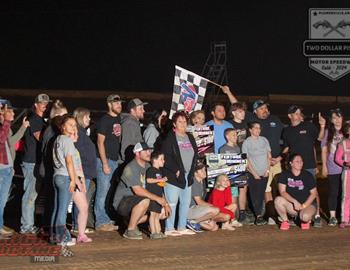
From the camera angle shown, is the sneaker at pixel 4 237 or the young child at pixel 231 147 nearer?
the sneaker at pixel 4 237

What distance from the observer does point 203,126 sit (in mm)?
9961

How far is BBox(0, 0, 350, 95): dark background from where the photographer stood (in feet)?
80.2

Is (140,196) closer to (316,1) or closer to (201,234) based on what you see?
(201,234)

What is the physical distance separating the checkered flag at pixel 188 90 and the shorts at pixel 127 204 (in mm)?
2159

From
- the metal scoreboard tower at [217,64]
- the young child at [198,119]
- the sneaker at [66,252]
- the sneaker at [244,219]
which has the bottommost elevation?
the sneaker at [66,252]

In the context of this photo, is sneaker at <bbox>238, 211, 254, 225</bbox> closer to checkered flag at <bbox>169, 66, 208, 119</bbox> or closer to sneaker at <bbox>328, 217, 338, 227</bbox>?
sneaker at <bbox>328, 217, 338, 227</bbox>

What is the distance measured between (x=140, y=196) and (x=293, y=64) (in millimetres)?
16349

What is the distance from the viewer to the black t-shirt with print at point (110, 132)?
371 inches

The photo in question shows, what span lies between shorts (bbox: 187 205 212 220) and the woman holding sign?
0.49ft

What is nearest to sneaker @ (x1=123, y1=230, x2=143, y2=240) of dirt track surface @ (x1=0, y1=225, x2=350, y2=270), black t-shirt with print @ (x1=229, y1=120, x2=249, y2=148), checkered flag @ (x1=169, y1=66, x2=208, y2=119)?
dirt track surface @ (x1=0, y1=225, x2=350, y2=270)

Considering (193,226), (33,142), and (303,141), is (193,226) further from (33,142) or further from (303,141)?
(33,142)

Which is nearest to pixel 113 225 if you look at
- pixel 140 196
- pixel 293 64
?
Answer: pixel 140 196

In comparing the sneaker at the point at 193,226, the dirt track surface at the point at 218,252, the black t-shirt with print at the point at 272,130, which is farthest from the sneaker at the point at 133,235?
the black t-shirt with print at the point at 272,130

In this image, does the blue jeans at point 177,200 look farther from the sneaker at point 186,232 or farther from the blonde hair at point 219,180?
the blonde hair at point 219,180
